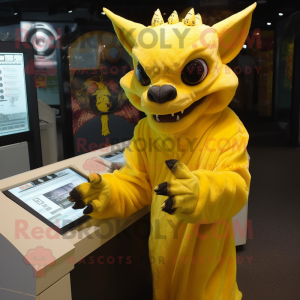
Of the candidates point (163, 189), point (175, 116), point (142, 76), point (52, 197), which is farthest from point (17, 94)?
point (163, 189)

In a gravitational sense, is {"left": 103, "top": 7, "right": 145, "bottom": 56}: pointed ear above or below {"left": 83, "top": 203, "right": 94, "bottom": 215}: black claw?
above

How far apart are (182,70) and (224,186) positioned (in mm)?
374

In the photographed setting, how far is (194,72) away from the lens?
1019mm

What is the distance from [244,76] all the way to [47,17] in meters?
3.10

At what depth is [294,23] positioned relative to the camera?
4.92 meters

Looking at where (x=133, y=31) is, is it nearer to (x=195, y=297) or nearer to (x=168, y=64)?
(x=168, y=64)

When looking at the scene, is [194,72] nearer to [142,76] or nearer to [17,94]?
[142,76]

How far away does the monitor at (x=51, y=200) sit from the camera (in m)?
1.06

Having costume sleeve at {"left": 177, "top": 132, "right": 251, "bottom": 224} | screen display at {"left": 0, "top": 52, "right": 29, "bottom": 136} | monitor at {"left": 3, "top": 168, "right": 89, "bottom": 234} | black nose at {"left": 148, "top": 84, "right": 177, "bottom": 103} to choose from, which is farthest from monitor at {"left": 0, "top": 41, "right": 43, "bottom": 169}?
costume sleeve at {"left": 177, "top": 132, "right": 251, "bottom": 224}

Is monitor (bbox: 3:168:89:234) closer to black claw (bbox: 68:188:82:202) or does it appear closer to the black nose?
black claw (bbox: 68:188:82:202)

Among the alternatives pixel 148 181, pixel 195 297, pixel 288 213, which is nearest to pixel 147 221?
pixel 148 181

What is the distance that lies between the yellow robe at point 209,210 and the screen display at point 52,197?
Answer: 12 cm

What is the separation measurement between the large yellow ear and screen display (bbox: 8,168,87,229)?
2.35 feet

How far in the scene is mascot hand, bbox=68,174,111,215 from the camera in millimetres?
1034
